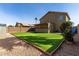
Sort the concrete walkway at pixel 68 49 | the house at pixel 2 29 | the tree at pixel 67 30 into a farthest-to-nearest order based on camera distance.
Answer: the house at pixel 2 29 < the tree at pixel 67 30 < the concrete walkway at pixel 68 49

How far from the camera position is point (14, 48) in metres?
4.01

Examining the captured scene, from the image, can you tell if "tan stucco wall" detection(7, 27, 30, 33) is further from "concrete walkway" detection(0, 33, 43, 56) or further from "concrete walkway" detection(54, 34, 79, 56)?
"concrete walkway" detection(54, 34, 79, 56)

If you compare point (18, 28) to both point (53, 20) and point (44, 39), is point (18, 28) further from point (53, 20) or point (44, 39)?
point (53, 20)

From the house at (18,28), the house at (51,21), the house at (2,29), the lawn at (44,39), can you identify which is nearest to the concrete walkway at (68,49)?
the lawn at (44,39)

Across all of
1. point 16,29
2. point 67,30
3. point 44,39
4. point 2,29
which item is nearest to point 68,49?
point 67,30

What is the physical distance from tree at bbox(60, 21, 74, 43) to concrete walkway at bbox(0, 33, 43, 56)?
0.96 m

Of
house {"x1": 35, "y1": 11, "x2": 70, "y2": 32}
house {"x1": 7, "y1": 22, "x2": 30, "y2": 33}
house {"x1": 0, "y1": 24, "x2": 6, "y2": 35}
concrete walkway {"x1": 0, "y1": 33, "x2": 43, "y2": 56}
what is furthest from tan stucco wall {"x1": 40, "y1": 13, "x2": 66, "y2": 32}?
house {"x1": 0, "y1": 24, "x2": 6, "y2": 35}

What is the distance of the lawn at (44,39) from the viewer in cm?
404

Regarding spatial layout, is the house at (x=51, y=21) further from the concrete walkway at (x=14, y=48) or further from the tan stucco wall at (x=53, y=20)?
the concrete walkway at (x=14, y=48)

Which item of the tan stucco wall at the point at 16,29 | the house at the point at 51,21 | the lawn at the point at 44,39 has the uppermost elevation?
the house at the point at 51,21

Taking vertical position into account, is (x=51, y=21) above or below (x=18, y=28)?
above

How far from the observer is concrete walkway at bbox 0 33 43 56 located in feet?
12.8

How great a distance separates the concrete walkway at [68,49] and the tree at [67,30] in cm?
18

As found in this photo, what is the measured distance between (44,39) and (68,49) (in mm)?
731
